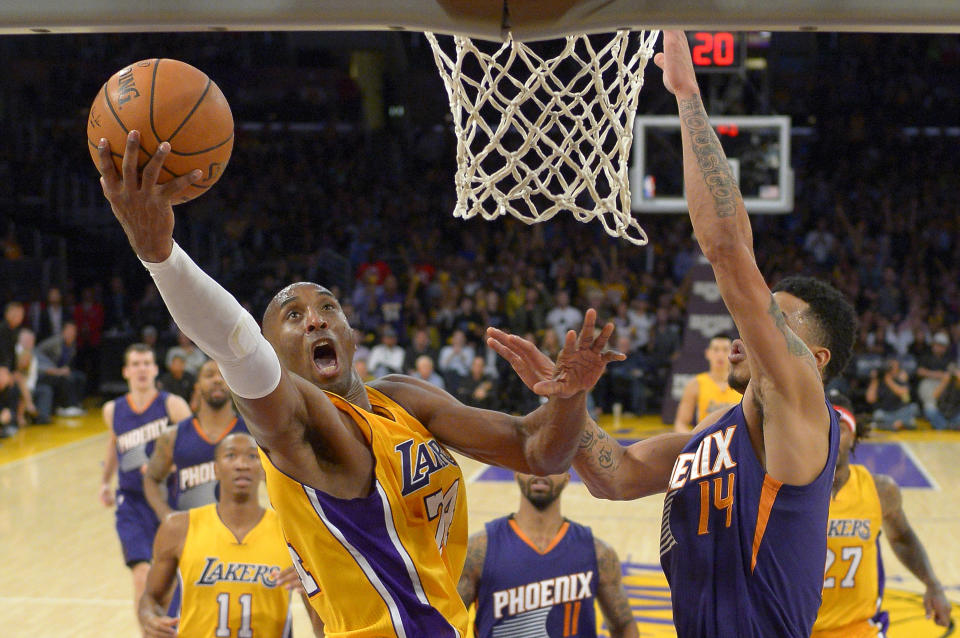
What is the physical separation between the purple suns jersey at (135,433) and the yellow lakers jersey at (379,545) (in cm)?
385

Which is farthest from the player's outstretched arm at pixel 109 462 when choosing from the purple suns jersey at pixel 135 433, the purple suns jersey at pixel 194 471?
the purple suns jersey at pixel 194 471

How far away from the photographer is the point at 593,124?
136 inches

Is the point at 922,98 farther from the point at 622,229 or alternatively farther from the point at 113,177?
the point at 113,177

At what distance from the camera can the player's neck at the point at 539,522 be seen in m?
4.50

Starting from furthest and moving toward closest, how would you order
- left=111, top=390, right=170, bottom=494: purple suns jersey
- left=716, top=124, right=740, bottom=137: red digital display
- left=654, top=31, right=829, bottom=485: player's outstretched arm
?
left=716, top=124, right=740, bottom=137: red digital display → left=111, top=390, right=170, bottom=494: purple suns jersey → left=654, top=31, right=829, bottom=485: player's outstretched arm

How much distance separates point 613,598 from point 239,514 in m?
1.73

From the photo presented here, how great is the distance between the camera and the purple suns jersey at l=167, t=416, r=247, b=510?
572 cm

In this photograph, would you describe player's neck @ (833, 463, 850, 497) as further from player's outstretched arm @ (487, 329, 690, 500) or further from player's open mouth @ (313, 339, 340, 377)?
player's open mouth @ (313, 339, 340, 377)

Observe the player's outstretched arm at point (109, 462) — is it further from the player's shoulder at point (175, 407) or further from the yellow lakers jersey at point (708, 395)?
the yellow lakers jersey at point (708, 395)

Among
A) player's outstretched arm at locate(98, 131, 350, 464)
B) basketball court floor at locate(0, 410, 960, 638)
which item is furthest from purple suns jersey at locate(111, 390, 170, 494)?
player's outstretched arm at locate(98, 131, 350, 464)

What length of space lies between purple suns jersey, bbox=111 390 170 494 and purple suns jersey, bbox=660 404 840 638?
4343mm

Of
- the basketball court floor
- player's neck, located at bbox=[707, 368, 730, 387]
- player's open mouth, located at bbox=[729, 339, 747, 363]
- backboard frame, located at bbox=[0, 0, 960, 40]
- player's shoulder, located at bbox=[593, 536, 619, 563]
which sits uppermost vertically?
backboard frame, located at bbox=[0, 0, 960, 40]

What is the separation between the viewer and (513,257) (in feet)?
55.0

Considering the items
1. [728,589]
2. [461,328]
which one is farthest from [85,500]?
[728,589]
